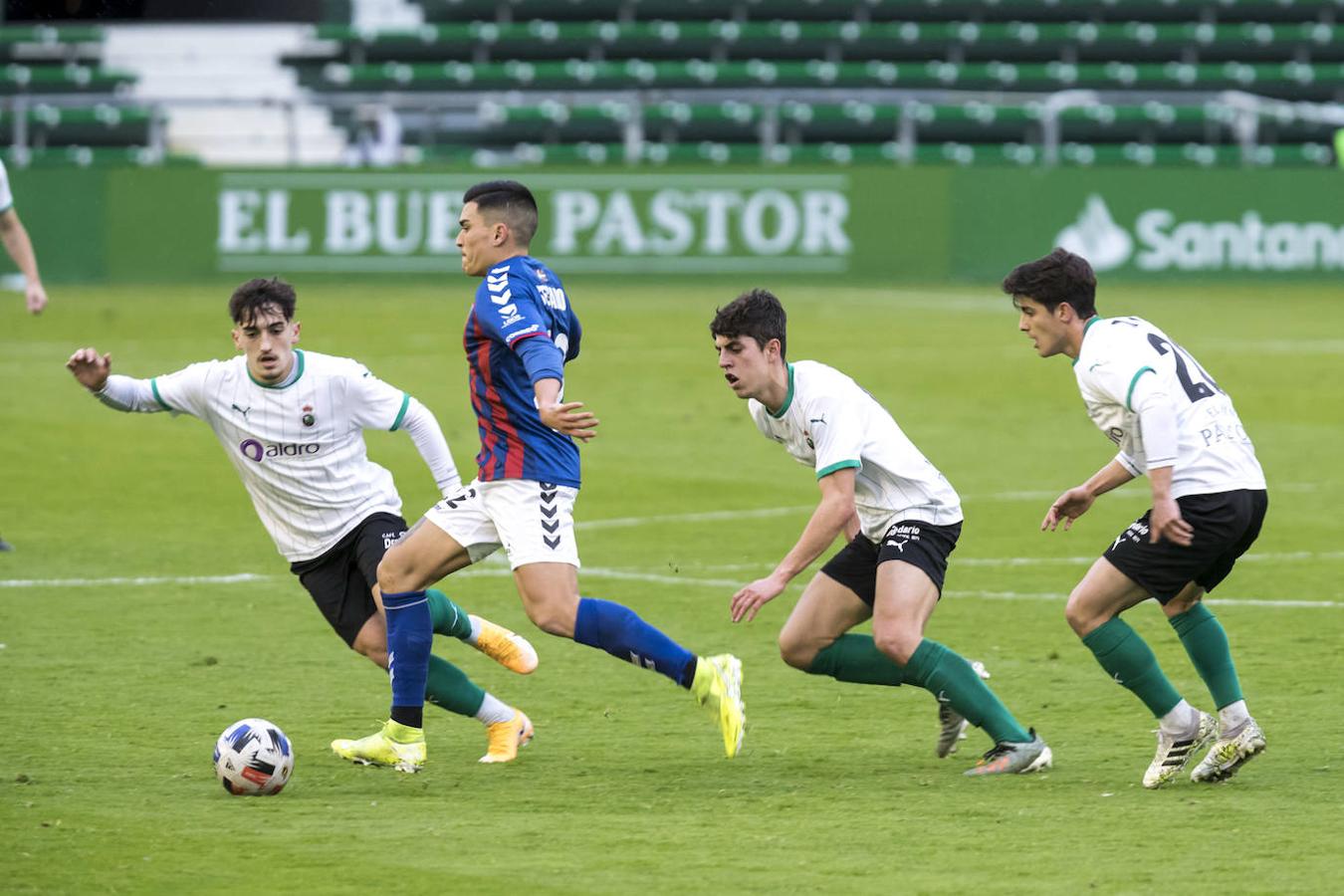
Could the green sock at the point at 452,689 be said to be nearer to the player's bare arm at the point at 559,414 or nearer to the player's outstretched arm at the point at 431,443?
the player's outstretched arm at the point at 431,443

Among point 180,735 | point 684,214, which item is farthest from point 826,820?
point 684,214

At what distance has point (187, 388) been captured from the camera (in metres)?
7.36

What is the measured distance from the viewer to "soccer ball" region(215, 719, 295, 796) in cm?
633

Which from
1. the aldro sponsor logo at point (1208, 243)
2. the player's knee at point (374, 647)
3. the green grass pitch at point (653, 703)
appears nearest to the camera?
the green grass pitch at point (653, 703)

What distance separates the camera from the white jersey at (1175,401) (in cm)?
637

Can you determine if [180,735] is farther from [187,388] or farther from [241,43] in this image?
[241,43]

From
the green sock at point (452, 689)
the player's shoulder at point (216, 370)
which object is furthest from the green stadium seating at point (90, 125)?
the green sock at point (452, 689)

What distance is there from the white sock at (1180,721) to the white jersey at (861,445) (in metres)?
0.95

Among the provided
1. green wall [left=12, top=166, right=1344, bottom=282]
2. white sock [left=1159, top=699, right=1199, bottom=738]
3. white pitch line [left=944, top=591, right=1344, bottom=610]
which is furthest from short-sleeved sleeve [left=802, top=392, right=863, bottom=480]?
green wall [left=12, top=166, right=1344, bottom=282]

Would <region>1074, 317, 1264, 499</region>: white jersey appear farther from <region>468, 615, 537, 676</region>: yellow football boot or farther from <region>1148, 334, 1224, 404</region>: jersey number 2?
<region>468, 615, 537, 676</region>: yellow football boot

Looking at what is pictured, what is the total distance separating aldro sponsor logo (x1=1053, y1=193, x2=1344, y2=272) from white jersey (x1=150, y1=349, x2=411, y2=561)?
23.5m

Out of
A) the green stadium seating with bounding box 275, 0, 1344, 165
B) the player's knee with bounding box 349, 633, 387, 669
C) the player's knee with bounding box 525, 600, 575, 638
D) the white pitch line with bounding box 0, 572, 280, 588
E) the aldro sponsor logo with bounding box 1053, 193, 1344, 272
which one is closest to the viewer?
the player's knee with bounding box 525, 600, 575, 638

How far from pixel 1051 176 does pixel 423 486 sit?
18.2 m

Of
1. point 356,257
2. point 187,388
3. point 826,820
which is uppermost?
point 187,388
